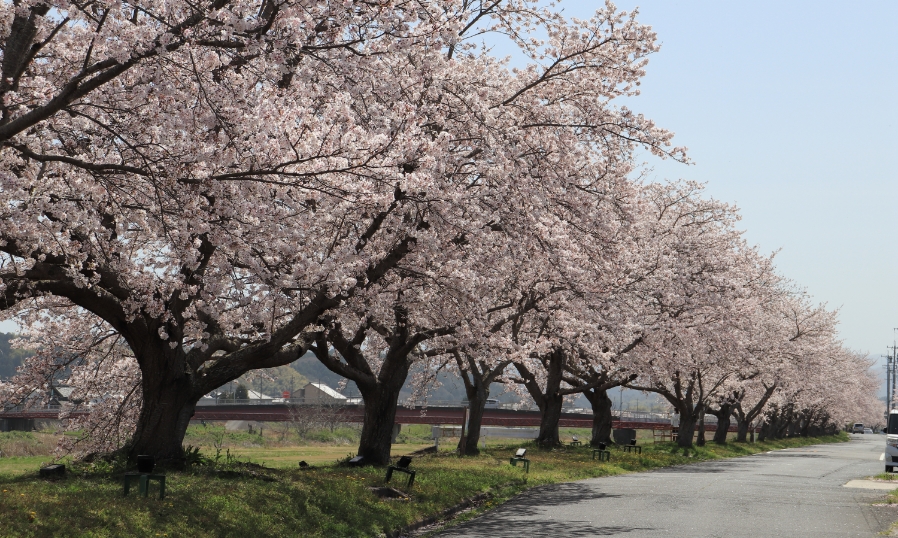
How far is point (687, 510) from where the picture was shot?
17750 millimetres

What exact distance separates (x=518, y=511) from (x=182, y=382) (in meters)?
6.72

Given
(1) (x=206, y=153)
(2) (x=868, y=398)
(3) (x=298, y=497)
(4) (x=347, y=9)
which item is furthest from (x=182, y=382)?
(2) (x=868, y=398)

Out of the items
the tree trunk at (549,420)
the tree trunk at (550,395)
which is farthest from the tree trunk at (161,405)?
the tree trunk at (549,420)

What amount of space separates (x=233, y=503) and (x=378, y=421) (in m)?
9.83

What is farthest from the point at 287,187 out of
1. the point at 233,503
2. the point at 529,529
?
the point at 529,529

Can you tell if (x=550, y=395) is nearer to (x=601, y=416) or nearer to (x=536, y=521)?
(x=601, y=416)

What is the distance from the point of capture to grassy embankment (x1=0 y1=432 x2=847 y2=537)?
1127 centimetres

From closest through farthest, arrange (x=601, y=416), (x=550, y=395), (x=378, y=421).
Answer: (x=378, y=421), (x=550, y=395), (x=601, y=416)

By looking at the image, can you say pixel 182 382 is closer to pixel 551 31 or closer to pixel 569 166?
pixel 569 166

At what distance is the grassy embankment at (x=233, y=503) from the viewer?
37.0 ft

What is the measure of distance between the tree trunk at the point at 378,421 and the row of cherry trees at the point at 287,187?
0.05 meters

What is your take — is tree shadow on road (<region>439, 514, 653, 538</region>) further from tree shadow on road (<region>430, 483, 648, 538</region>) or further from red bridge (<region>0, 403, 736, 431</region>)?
red bridge (<region>0, 403, 736, 431</region>)

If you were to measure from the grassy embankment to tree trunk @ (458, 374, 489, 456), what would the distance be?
9.89 m

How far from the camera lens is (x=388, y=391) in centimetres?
2328
